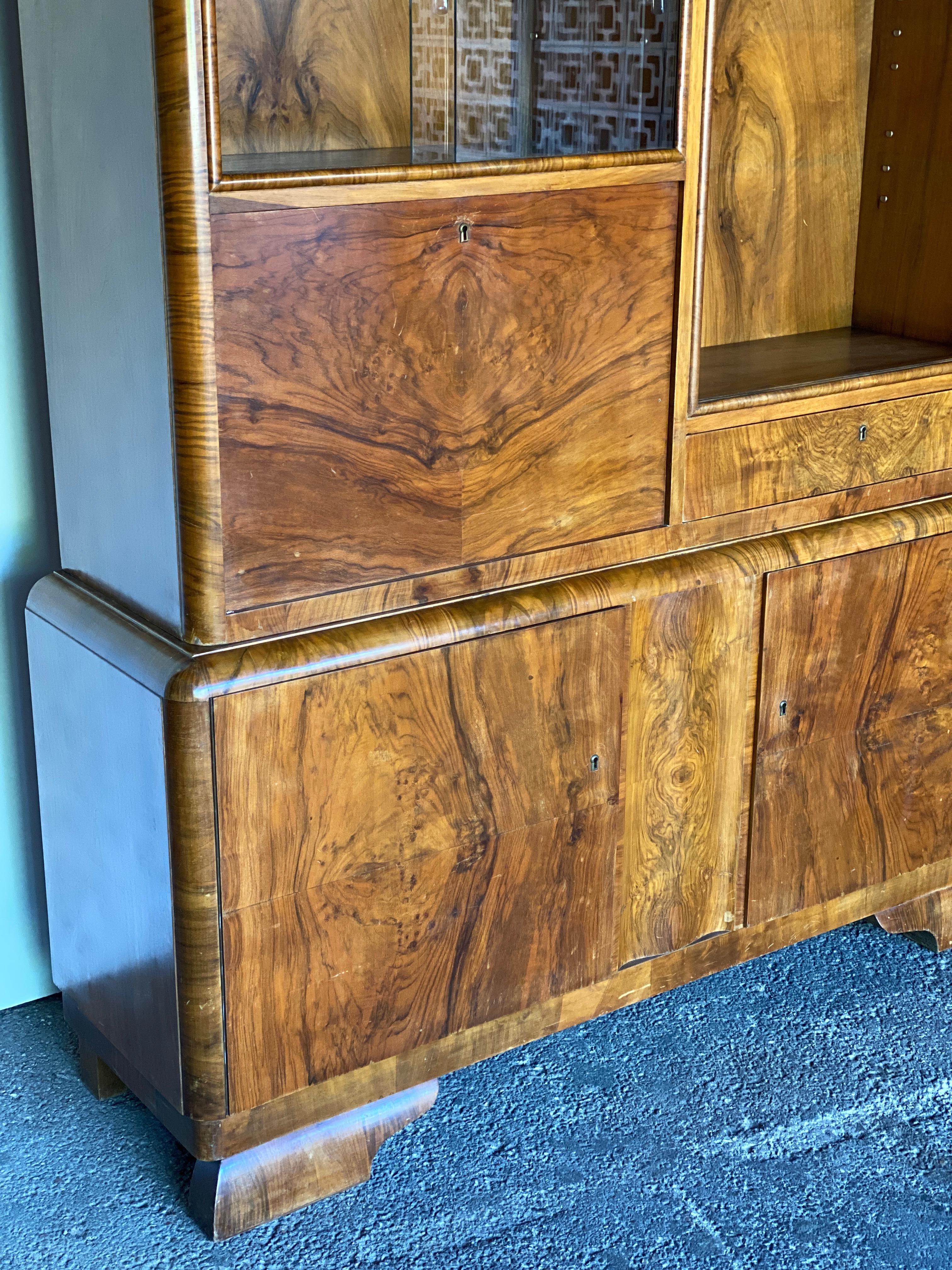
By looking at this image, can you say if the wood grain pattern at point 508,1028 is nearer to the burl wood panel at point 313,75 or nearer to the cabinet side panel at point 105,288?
the cabinet side panel at point 105,288

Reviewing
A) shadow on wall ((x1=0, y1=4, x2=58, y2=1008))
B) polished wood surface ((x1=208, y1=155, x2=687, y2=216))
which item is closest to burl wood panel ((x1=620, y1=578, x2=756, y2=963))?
polished wood surface ((x1=208, y1=155, x2=687, y2=216))

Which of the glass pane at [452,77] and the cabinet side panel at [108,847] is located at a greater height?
the glass pane at [452,77]

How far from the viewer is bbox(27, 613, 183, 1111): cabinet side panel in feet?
4.70

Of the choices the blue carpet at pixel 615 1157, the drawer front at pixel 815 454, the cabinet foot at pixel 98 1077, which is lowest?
the blue carpet at pixel 615 1157

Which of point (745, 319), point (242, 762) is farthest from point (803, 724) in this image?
point (242, 762)

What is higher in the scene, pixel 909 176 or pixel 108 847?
pixel 909 176

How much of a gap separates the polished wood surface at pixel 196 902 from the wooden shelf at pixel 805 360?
694 mm

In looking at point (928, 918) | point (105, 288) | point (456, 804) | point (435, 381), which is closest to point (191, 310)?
point (105, 288)

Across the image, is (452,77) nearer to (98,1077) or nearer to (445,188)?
(445,188)

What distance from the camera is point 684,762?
172cm

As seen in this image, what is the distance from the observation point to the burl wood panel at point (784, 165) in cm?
192

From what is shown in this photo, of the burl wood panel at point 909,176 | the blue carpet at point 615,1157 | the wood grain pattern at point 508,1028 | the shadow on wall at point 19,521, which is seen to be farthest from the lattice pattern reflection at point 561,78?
the blue carpet at point 615,1157

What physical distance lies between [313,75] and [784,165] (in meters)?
0.72

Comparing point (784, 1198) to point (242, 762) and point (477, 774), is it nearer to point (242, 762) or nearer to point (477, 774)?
point (477, 774)
